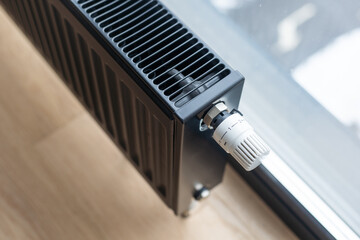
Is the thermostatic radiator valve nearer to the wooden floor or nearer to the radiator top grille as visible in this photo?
the radiator top grille

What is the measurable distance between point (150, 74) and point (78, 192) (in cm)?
48

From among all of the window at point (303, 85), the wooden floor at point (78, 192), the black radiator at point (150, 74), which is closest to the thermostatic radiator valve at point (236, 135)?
the black radiator at point (150, 74)

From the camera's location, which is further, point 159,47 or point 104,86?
point 104,86

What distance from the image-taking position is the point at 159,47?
64 centimetres

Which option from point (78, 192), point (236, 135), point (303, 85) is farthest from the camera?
point (78, 192)

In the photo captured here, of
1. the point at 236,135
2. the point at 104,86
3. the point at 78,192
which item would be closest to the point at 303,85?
the point at 236,135

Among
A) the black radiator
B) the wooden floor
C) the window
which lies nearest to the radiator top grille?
the black radiator

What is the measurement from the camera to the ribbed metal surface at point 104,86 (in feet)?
2.19

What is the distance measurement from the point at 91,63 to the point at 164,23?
0.44ft

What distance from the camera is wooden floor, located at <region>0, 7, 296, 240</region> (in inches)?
38.7

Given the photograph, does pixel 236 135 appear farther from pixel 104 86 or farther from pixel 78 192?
pixel 78 192

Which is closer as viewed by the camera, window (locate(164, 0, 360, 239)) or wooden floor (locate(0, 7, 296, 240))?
window (locate(164, 0, 360, 239))

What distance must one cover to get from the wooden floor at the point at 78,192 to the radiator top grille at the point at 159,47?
0.44m

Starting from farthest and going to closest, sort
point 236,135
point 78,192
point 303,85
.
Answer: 1. point 78,192
2. point 303,85
3. point 236,135
